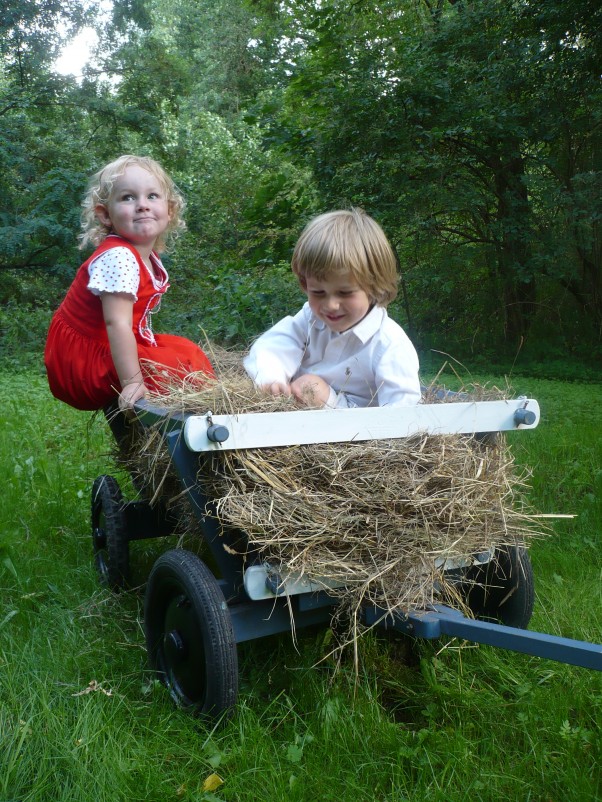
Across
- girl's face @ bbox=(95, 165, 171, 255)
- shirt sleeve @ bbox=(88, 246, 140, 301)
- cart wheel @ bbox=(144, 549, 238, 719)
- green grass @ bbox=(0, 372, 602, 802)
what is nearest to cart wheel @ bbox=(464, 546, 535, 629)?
green grass @ bbox=(0, 372, 602, 802)

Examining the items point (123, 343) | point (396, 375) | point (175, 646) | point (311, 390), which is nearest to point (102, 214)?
point (123, 343)

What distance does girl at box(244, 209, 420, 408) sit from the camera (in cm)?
279

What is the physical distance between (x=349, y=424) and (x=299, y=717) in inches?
35.4

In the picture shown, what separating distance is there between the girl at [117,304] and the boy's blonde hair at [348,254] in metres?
0.62

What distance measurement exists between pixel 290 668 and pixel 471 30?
8.98 m

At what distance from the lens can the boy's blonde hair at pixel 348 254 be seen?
2805mm

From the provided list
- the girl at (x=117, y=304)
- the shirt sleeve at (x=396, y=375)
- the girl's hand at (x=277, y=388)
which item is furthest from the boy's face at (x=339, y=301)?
the girl at (x=117, y=304)

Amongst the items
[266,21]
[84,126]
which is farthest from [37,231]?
[266,21]

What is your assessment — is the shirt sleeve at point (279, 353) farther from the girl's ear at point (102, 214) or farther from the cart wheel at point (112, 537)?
the girl's ear at point (102, 214)

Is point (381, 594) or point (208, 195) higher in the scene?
point (208, 195)

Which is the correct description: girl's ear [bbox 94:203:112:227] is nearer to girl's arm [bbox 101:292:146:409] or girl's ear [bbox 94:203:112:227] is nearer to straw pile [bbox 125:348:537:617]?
girl's arm [bbox 101:292:146:409]

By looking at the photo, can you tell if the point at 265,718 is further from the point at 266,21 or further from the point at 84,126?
the point at 266,21

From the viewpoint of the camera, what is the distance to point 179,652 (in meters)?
2.39

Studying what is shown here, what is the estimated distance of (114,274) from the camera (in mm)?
3037
